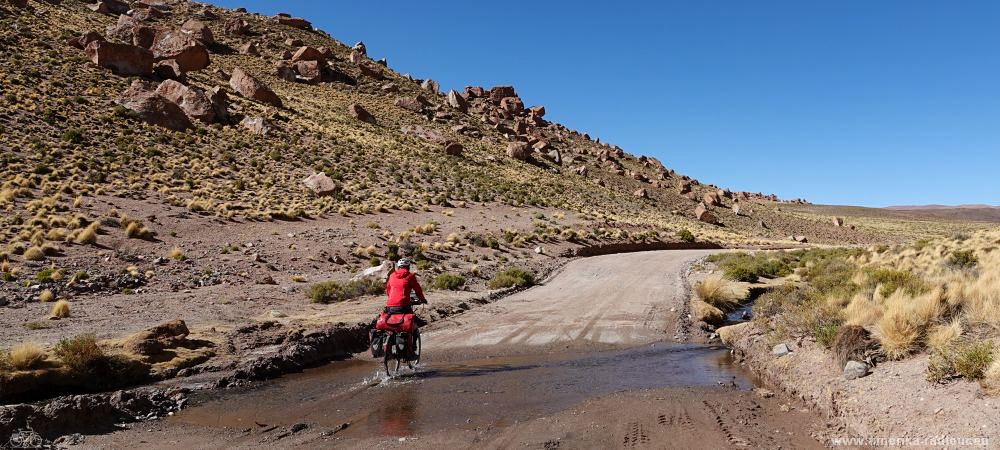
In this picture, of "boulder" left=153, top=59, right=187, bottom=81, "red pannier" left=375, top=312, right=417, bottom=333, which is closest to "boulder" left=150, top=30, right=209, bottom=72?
"boulder" left=153, top=59, right=187, bottom=81

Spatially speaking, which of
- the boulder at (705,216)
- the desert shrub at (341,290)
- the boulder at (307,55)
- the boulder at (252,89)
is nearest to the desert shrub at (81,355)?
the desert shrub at (341,290)

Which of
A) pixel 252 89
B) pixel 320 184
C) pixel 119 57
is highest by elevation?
pixel 119 57

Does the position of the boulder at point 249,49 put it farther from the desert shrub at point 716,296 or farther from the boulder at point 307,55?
the desert shrub at point 716,296

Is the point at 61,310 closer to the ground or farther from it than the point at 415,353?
farther from it

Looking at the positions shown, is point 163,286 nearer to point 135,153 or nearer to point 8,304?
point 8,304

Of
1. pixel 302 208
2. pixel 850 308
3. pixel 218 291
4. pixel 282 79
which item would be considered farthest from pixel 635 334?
pixel 282 79

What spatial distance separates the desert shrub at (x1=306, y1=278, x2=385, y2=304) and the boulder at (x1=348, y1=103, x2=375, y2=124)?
1856 inches

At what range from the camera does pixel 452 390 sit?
30.8 ft

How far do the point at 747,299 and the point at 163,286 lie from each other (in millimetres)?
19606

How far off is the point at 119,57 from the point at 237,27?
32.3 m

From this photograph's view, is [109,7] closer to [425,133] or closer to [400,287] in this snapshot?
[425,133]

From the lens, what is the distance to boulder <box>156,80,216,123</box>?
48656 mm

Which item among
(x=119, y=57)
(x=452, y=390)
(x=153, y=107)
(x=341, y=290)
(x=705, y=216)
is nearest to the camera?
(x=452, y=390)

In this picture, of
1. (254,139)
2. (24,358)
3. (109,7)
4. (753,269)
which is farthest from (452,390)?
(109,7)
